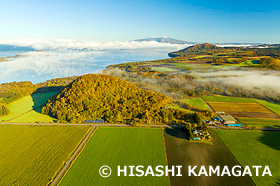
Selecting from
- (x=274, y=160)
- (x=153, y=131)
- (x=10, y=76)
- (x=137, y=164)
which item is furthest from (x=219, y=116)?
(x=10, y=76)

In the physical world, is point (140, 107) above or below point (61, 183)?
above

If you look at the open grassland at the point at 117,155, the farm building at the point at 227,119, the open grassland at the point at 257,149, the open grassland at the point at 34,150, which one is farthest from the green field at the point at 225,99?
the open grassland at the point at 34,150

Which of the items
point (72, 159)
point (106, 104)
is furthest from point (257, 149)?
point (106, 104)

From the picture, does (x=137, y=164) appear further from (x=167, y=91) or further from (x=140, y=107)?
(x=167, y=91)

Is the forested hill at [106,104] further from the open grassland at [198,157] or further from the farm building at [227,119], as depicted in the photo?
the farm building at [227,119]

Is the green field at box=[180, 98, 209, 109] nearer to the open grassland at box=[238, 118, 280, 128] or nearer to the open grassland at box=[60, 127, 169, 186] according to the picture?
the open grassland at box=[238, 118, 280, 128]

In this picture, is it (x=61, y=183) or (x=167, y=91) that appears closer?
(x=61, y=183)

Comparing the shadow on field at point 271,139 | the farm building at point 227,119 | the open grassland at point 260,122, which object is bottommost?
the shadow on field at point 271,139
